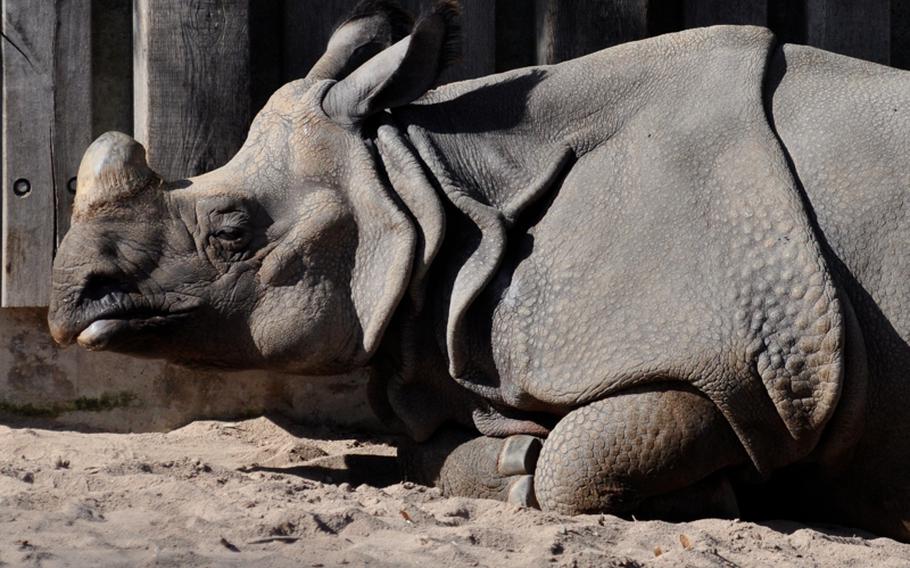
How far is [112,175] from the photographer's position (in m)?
4.75

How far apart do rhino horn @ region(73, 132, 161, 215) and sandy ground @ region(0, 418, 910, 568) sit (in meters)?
0.84

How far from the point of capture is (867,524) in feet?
14.9

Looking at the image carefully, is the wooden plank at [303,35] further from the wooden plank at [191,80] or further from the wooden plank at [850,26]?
the wooden plank at [850,26]

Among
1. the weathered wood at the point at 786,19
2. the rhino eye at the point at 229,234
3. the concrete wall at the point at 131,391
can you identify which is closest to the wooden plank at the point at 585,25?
the weathered wood at the point at 786,19

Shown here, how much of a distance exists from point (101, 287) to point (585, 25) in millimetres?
2208

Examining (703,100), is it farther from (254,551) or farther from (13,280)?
(13,280)

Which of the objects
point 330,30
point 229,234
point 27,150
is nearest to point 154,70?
point 27,150

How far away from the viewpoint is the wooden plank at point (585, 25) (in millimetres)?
5793

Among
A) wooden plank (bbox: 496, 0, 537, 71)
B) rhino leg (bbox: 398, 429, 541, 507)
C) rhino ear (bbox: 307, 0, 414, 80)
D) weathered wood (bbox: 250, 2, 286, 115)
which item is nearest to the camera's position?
rhino leg (bbox: 398, 429, 541, 507)

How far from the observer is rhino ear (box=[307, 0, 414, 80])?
16.8 feet

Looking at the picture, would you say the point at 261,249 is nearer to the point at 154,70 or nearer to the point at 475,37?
the point at 154,70

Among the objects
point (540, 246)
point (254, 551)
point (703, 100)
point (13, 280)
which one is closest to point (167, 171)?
point (13, 280)

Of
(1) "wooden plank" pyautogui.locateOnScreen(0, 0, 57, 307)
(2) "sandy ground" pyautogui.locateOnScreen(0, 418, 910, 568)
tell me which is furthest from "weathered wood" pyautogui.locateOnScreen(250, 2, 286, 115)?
(2) "sandy ground" pyautogui.locateOnScreen(0, 418, 910, 568)

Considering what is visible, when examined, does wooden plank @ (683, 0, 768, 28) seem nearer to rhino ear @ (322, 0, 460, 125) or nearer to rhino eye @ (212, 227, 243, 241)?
rhino ear @ (322, 0, 460, 125)
